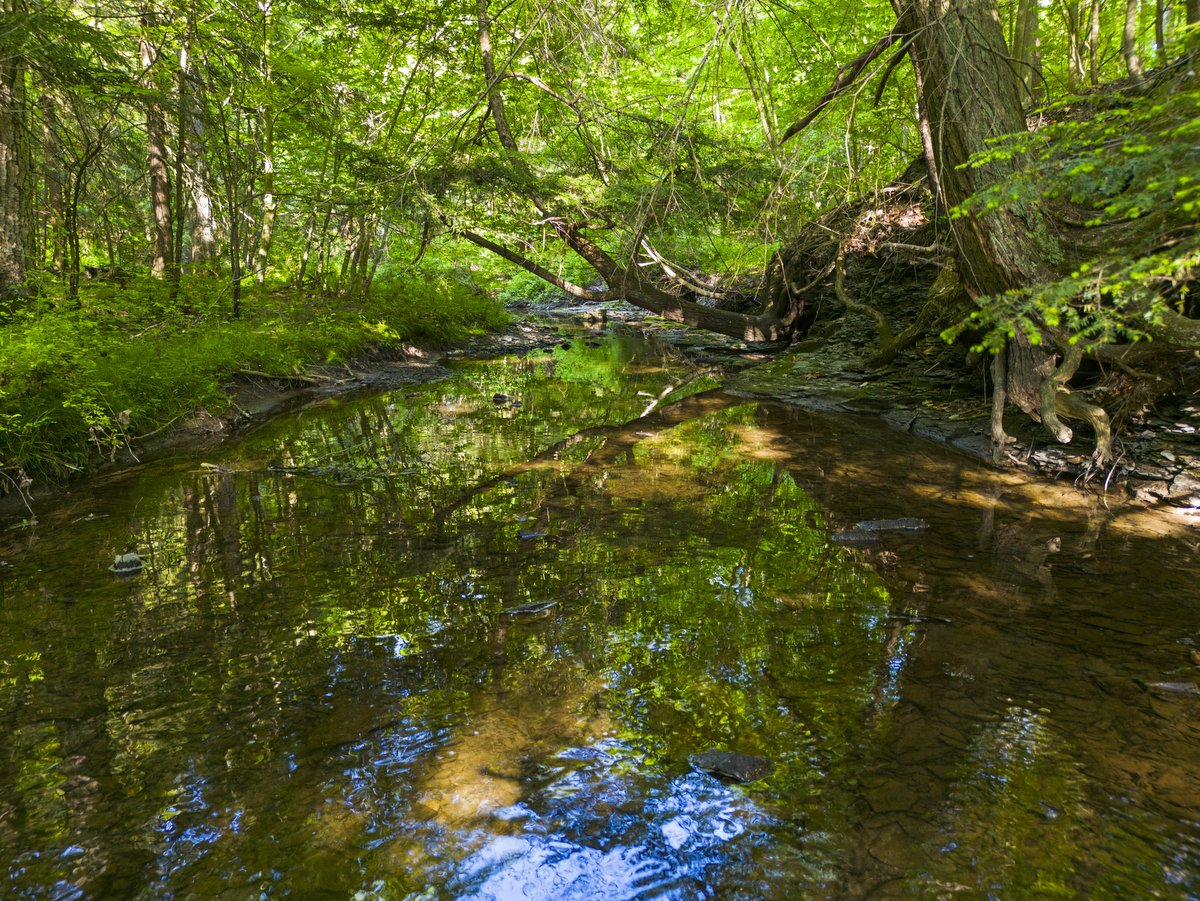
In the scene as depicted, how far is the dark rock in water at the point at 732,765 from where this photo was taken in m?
2.88

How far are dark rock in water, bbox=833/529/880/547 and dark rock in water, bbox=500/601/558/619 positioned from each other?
8.30 feet

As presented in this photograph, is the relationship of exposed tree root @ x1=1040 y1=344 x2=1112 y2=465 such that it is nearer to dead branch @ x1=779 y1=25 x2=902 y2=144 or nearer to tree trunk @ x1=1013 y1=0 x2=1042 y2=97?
dead branch @ x1=779 y1=25 x2=902 y2=144

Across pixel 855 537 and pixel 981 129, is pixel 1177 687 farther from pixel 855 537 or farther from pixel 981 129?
pixel 981 129

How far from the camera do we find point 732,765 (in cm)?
293

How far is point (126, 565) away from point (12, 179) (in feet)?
18.8

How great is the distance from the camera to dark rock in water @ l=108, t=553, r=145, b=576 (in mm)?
5004

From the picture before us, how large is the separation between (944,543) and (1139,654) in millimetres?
1725

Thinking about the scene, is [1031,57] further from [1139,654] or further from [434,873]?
[434,873]

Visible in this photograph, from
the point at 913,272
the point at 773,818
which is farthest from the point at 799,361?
the point at 773,818

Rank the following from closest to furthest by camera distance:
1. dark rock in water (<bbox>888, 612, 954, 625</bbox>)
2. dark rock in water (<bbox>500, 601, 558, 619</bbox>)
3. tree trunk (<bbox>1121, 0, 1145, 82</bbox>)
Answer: dark rock in water (<bbox>888, 612, 954, 625</bbox>), dark rock in water (<bbox>500, 601, 558, 619</bbox>), tree trunk (<bbox>1121, 0, 1145, 82</bbox>)

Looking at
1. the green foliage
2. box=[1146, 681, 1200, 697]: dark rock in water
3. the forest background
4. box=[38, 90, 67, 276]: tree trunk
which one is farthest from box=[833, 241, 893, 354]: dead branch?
box=[38, 90, 67, 276]: tree trunk

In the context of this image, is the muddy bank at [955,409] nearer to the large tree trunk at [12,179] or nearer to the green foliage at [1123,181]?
the green foliage at [1123,181]

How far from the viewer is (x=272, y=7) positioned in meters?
11.2

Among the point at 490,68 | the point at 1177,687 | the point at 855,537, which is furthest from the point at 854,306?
the point at 1177,687
